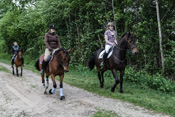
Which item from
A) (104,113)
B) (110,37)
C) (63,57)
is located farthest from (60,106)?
(110,37)

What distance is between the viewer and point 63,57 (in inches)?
267

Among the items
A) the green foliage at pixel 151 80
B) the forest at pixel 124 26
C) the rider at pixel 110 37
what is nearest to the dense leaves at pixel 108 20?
the forest at pixel 124 26

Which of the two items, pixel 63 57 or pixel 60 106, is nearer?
pixel 60 106

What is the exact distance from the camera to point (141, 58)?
1066 cm

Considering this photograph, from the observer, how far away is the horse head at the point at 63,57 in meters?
6.73

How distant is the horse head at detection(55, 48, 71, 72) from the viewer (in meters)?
6.73

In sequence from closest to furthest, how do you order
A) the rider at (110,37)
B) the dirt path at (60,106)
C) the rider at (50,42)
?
the dirt path at (60,106) → the rider at (50,42) → the rider at (110,37)

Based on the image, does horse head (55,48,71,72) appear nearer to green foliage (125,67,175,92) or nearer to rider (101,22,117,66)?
rider (101,22,117,66)

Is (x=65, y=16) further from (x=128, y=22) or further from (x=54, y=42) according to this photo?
(x=54, y=42)

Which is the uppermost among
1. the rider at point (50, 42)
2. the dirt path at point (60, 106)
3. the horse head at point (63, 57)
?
the rider at point (50, 42)

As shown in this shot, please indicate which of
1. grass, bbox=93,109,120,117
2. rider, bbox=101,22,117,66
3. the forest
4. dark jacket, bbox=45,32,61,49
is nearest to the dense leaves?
the forest

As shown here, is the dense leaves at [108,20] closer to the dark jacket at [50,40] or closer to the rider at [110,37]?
the rider at [110,37]

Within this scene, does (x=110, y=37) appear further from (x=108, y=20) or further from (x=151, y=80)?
(x=108, y=20)

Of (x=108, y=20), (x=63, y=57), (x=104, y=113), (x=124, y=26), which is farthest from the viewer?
(x=108, y=20)
